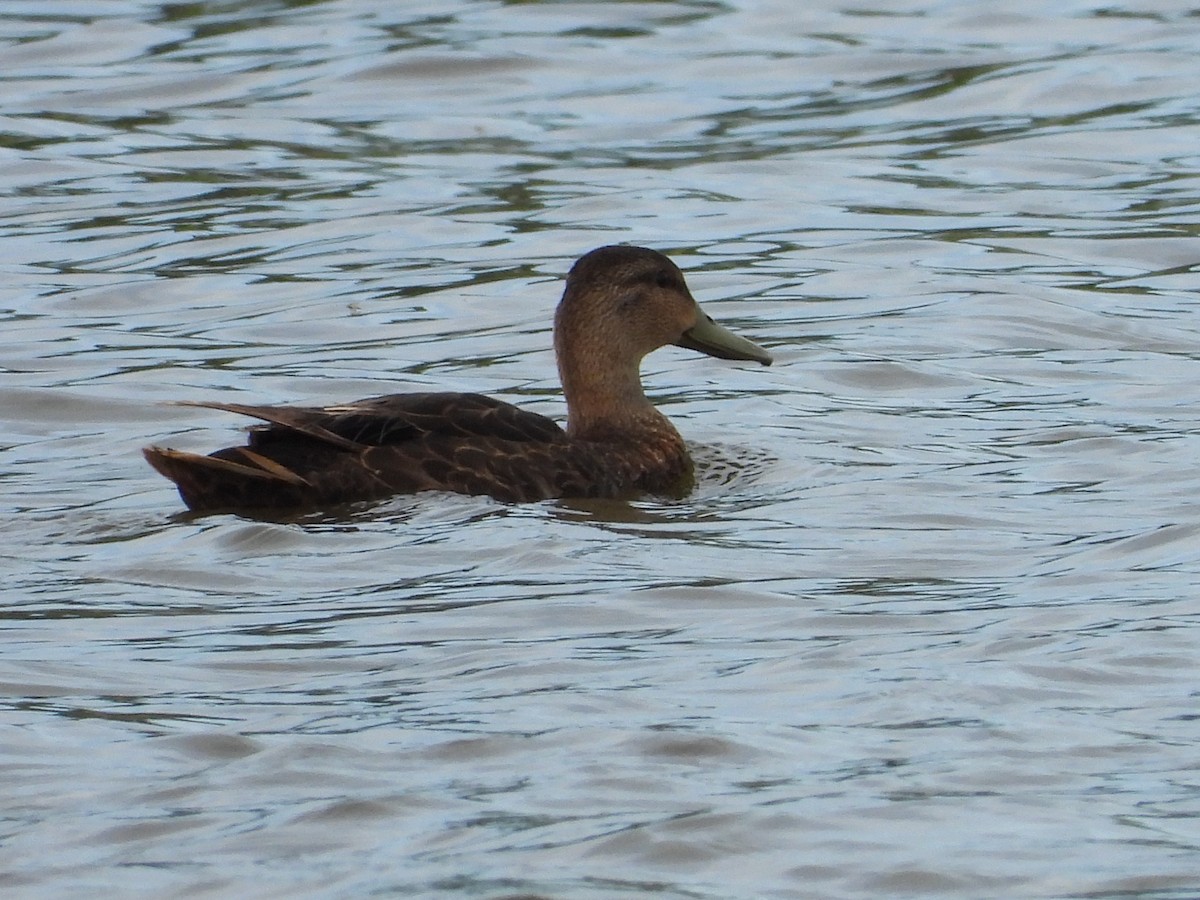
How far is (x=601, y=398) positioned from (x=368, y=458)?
1.32 metres

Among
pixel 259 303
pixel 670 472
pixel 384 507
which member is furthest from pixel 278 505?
pixel 259 303

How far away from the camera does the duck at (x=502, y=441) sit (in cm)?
870

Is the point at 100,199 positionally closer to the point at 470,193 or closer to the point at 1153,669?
the point at 470,193

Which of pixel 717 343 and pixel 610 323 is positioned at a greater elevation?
pixel 610 323

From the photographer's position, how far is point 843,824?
5461 mm

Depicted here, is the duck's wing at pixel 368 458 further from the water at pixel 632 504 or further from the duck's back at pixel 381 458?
the water at pixel 632 504

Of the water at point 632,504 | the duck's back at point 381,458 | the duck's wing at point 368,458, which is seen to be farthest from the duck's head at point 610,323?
the duck's wing at point 368,458

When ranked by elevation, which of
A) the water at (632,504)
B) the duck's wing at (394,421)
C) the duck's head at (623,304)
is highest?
the duck's head at (623,304)

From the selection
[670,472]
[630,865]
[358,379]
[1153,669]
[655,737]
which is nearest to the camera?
[630,865]

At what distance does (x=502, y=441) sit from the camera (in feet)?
29.3

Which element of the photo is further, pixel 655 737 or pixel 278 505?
pixel 278 505

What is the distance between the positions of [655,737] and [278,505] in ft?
9.87

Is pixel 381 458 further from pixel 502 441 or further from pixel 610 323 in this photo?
pixel 610 323

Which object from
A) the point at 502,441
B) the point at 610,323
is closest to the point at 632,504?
the point at 502,441
